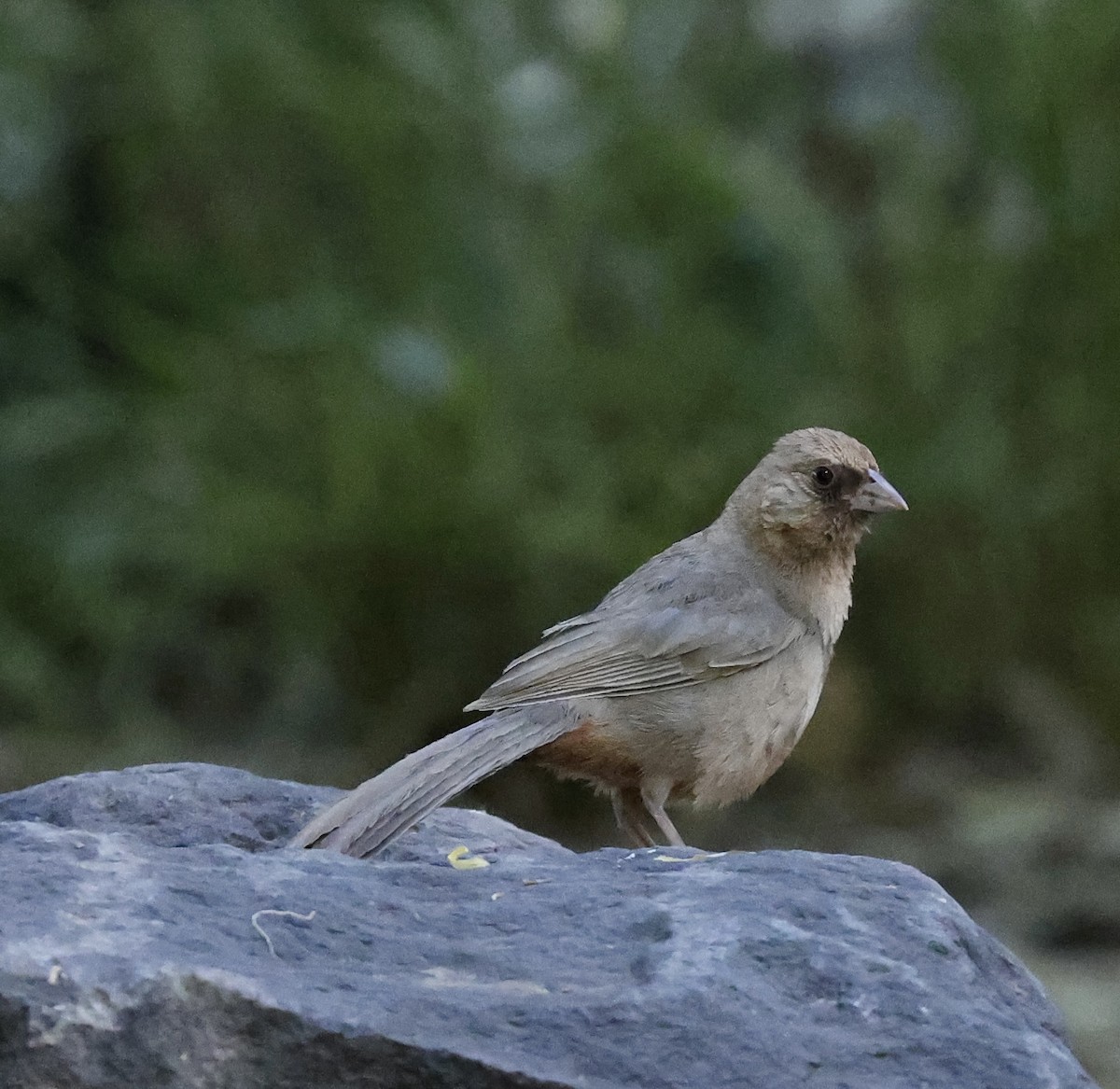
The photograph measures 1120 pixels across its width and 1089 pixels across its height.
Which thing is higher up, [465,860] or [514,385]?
[514,385]

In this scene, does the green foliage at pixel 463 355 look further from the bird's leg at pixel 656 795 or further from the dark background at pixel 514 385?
the bird's leg at pixel 656 795

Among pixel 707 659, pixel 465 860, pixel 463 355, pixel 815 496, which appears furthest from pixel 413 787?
pixel 463 355

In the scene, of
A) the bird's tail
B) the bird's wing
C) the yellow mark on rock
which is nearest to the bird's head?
the bird's wing

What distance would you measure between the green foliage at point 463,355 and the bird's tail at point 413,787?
103 inches

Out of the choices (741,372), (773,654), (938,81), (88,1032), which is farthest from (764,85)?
(88,1032)

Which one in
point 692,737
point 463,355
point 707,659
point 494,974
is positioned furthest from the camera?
point 463,355

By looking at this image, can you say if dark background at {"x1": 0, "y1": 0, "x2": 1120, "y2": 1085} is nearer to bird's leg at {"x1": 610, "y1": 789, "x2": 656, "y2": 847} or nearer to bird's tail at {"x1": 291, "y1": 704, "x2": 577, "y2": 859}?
bird's leg at {"x1": 610, "y1": 789, "x2": 656, "y2": 847}

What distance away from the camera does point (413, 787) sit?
3717 millimetres

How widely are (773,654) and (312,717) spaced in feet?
8.64

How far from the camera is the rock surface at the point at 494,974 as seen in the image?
2635 millimetres

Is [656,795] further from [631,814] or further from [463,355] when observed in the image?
[463,355]

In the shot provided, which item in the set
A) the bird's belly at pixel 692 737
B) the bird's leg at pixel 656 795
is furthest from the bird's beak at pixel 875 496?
the bird's leg at pixel 656 795

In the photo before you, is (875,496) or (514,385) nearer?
(875,496)

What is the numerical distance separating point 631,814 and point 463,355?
262 centimetres
